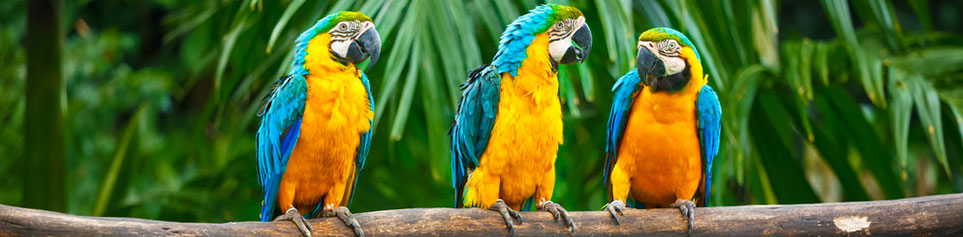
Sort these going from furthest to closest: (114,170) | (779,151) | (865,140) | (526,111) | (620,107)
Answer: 1. (114,170)
2. (779,151)
3. (865,140)
4. (620,107)
5. (526,111)

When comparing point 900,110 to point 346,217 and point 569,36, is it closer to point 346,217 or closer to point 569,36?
point 569,36

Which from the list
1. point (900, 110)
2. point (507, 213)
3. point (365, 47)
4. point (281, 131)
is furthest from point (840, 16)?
point (281, 131)

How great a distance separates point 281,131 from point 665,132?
33.4 inches

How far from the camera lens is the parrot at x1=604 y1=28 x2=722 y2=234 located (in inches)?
67.2

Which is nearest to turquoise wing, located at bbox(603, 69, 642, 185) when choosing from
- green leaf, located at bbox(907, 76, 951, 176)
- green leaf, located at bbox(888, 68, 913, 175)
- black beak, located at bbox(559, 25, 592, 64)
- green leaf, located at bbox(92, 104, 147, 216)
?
black beak, located at bbox(559, 25, 592, 64)

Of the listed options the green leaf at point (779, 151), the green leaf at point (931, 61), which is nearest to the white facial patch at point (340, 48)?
the green leaf at point (779, 151)

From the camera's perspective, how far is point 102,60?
3977 millimetres

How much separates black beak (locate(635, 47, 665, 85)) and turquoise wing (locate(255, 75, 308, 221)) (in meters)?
0.70

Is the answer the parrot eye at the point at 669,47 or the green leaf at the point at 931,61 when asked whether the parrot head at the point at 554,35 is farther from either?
the green leaf at the point at 931,61

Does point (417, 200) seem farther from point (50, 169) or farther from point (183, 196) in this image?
point (50, 169)

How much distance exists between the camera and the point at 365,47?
1589 mm

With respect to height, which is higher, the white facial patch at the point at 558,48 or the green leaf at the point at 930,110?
the white facial patch at the point at 558,48

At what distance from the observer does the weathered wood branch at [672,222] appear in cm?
157

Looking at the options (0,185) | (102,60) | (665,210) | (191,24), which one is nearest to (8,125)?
(0,185)
